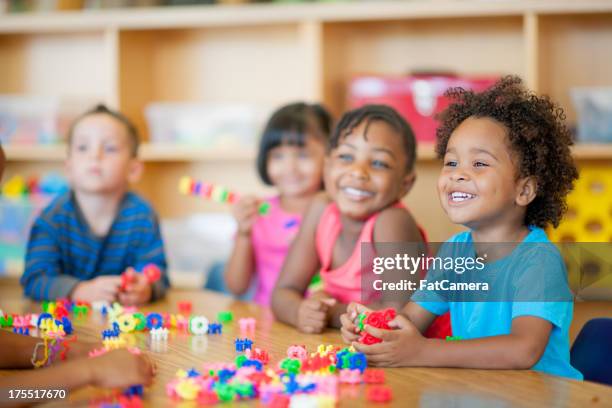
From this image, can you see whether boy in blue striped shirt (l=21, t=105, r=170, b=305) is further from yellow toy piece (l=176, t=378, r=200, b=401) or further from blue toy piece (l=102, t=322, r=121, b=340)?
yellow toy piece (l=176, t=378, r=200, b=401)

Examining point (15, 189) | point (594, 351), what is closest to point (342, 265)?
point (594, 351)

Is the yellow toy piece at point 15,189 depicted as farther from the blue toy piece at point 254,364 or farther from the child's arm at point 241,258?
the blue toy piece at point 254,364

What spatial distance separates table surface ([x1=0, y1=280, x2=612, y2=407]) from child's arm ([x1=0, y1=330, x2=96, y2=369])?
0.41ft

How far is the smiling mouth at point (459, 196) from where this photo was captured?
129 cm

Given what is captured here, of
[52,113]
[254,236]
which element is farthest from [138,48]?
[254,236]

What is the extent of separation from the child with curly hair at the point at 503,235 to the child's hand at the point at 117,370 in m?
0.34

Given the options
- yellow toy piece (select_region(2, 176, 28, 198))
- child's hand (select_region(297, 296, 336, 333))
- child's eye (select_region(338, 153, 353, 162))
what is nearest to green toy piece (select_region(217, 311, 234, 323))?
child's hand (select_region(297, 296, 336, 333))

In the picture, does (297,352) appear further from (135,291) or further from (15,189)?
(15,189)

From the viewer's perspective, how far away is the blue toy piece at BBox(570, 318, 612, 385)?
1.30 metres

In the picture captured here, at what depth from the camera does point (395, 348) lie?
116 cm

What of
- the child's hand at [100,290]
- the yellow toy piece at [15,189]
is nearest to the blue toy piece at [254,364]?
the child's hand at [100,290]

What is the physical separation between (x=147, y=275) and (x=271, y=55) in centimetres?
150

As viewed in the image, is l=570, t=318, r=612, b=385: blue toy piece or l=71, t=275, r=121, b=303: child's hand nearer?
l=570, t=318, r=612, b=385: blue toy piece

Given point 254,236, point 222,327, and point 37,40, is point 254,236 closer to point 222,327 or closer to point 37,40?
point 222,327
